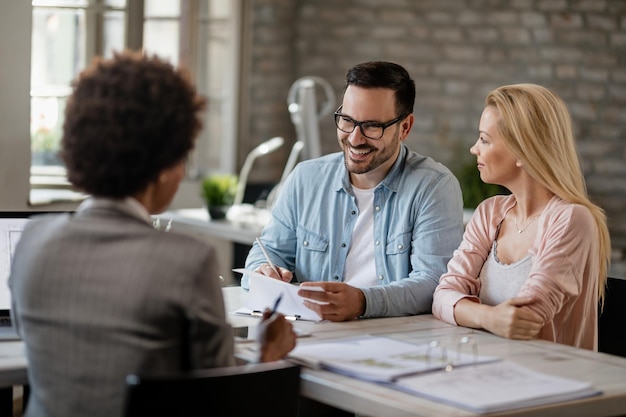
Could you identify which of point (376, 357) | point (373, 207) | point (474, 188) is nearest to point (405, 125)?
point (373, 207)

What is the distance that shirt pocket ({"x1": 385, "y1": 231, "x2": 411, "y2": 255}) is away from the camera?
110 inches

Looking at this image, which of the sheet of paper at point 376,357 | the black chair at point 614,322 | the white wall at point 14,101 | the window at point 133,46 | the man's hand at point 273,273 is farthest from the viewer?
the window at point 133,46

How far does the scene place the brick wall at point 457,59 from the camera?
20.7 ft

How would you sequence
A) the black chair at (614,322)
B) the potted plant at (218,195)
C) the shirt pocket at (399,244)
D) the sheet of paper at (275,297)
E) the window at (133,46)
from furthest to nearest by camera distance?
the window at (133,46), the potted plant at (218,195), the shirt pocket at (399,244), the black chair at (614,322), the sheet of paper at (275,297)

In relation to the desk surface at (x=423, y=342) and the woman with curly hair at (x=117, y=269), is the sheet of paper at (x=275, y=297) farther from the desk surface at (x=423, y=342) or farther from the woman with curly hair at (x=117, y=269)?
the woman with curly hair at (x=117, y=269)

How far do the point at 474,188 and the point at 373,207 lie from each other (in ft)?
11.4

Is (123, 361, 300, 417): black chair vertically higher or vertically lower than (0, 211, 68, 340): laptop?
lower

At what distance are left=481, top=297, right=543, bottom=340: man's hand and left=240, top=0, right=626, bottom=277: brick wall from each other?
397cm

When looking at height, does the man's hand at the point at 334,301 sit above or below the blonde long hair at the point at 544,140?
below

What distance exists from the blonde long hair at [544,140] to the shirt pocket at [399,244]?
461 mm

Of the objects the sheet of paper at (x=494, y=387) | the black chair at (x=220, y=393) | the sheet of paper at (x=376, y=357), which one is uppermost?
the black chair at (x=220, y=393)

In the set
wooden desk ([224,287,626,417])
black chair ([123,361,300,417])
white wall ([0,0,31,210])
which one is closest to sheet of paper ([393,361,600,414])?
wooden desk ([224,287,626,417])

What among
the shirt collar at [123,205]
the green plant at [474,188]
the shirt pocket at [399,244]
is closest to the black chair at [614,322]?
the shirt pocket at [399,244]

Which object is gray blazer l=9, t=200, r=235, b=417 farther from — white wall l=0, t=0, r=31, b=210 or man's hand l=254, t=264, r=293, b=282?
white wall l=0, t=0, r=31, b=210
